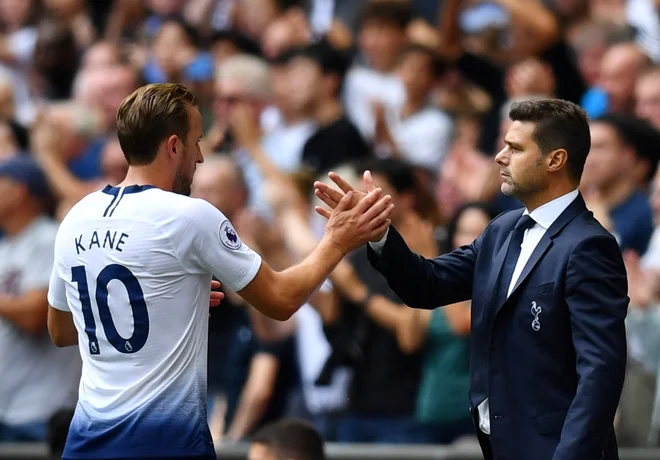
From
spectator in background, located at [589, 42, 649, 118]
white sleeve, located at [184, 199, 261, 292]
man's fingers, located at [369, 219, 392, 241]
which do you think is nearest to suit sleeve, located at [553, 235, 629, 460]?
man's fingers, located at [369, 219, 392, 241]

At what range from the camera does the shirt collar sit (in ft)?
14.2

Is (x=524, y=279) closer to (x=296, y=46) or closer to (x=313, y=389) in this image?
(x=313, y=389)

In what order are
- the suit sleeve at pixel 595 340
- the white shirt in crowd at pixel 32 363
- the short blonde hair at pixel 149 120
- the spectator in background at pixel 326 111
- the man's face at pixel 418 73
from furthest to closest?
the man's face at pixel 418 73, the spectator in background at pixel 326 111, the white shirt in crowd at pixel 32 363, the short blonde hair at pixel 149 120, the suit sleeve at pixel 595 340

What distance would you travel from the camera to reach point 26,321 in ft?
25.1

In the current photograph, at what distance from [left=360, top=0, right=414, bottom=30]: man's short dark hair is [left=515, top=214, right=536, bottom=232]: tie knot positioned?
5.32 meters

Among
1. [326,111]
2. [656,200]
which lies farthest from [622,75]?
[326,111]

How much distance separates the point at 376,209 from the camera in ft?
14.9

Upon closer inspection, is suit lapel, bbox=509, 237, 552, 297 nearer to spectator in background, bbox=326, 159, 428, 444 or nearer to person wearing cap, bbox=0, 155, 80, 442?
spectator in background, bbox=326, 159, 428, 444

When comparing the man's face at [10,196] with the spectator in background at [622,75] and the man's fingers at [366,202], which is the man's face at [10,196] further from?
the man's fingers at [366,202]

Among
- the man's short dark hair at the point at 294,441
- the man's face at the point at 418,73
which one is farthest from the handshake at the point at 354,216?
the man's face at the point at 418,73

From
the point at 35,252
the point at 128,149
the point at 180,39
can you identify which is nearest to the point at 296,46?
the point at 180,39

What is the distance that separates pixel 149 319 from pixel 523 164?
1.37 metres

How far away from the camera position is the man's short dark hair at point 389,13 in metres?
9.59

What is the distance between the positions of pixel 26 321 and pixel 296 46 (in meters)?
3.24
